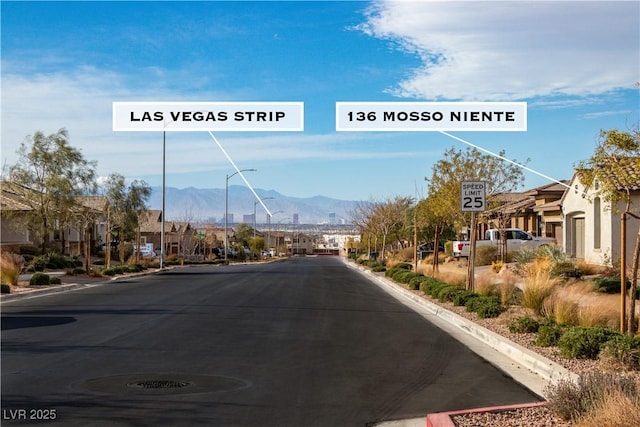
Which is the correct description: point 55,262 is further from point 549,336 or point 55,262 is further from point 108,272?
point 549,336

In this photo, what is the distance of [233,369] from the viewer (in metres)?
11.2

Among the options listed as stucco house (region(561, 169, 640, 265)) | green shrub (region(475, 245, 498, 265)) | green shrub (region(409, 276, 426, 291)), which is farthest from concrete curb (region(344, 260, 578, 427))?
green shrub (region(475, 245, 498, 265))

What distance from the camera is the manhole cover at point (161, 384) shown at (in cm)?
962

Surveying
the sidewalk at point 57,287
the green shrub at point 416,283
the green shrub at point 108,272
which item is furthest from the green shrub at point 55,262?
the green shrub at point 416,283

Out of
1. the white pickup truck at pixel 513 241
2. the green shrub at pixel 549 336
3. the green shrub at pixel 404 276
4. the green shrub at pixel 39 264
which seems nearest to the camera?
the green shrub at pixel 549 336

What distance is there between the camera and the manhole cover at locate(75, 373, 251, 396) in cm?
962

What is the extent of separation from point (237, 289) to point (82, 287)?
6604 millimetres

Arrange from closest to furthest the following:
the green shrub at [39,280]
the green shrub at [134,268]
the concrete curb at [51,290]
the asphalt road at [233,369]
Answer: the asphalt road at [233,369]
the concrete curb at [51,290]
the green shrub at [39,280]
the green shrub at [134,268]

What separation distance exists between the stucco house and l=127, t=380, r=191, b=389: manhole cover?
19.7m

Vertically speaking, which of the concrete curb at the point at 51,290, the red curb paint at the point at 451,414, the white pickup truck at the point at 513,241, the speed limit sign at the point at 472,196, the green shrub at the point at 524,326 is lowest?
the concrete curb at the point at 51,290

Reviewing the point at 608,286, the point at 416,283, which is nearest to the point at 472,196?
the point at 608,286

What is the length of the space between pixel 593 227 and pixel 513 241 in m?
9.12

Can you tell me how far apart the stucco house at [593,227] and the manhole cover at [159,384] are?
774 inches

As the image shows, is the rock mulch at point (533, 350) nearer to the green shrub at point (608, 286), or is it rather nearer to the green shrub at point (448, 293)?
the green shrub at point (448, 293)
